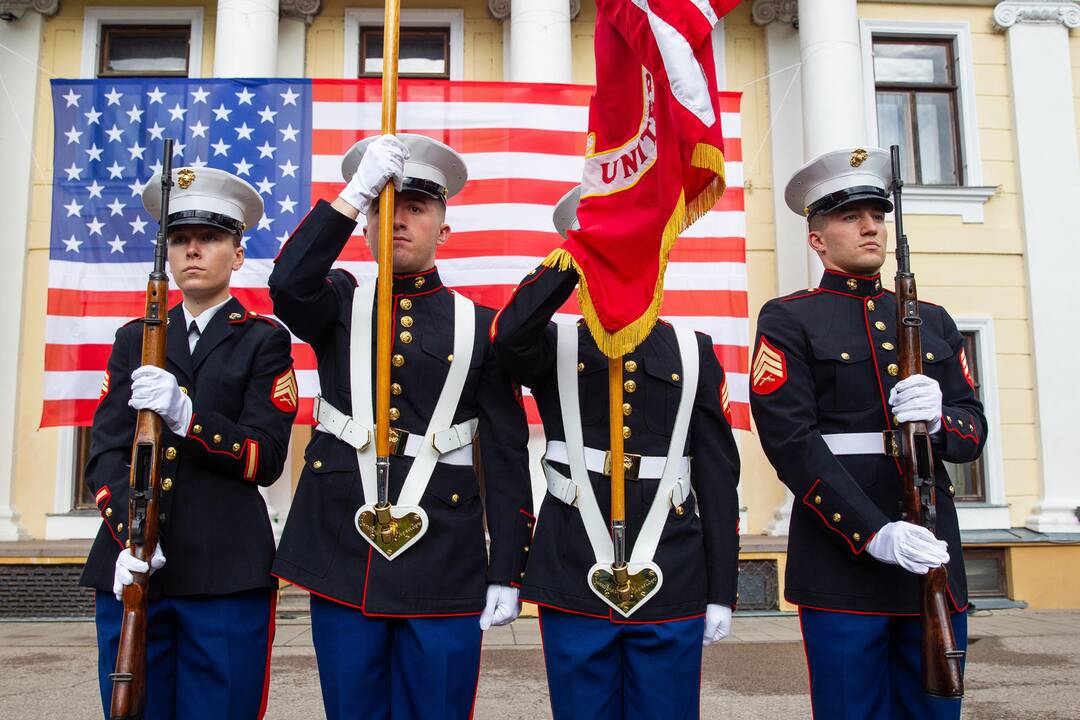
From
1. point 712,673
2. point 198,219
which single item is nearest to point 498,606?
point 198,219

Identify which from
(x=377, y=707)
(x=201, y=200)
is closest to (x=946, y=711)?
(x=377, y=707)

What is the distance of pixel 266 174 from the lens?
682cm

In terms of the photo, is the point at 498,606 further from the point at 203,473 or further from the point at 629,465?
the point at 203,473

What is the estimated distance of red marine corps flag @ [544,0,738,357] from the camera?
2.68 m

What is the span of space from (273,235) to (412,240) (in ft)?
13.8

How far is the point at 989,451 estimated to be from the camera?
29.3ft

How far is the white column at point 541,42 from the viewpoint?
806 cm

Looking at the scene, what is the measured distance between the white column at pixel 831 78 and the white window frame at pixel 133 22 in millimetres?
5927

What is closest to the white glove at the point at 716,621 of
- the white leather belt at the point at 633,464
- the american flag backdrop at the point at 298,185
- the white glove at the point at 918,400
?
the white leather belt at the point at 633,464

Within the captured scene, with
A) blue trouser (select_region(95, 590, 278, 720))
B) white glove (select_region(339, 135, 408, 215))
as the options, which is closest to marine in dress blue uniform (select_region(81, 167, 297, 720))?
blue trouser (select_region(95, 590, 278, 720))

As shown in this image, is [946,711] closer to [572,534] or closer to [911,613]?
[911,613]

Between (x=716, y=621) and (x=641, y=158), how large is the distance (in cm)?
141

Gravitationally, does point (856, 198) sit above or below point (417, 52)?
below

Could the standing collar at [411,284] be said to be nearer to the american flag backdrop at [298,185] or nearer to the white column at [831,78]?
the american flag backdrop at [298,185]
